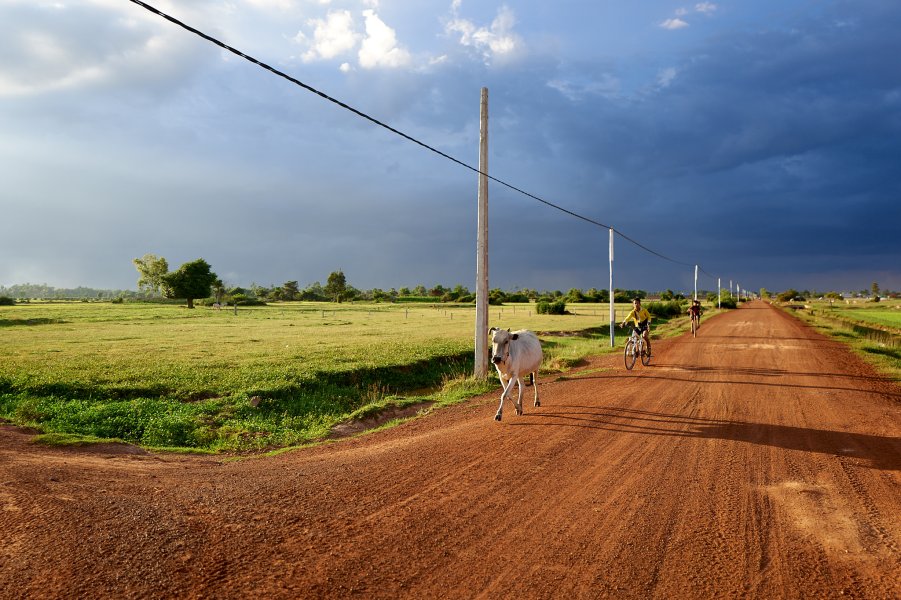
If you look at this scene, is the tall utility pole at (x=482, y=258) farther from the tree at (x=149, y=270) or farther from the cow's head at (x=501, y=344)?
the tree at (x=149, y=270)

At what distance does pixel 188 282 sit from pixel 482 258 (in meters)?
104

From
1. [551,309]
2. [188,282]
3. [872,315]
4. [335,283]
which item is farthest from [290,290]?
[872,315]

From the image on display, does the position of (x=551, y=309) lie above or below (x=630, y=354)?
above

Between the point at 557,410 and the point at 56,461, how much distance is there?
942 centimetres

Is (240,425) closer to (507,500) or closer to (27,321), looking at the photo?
(507,500)

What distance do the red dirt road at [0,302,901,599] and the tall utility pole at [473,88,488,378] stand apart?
18.8ft

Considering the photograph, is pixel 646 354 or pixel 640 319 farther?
pixel 646 354

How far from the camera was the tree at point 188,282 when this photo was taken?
338 ft

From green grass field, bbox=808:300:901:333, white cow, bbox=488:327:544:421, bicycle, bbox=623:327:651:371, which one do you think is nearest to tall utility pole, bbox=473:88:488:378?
white cow, bbox=488:327:544:421

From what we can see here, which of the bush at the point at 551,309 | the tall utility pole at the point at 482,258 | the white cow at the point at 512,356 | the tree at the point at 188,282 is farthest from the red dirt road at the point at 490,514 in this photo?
the tree at the point at 188,282

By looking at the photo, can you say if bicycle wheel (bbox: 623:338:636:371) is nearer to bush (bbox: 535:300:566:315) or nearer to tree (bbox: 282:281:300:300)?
bush (bbox: 535:300:566:315)

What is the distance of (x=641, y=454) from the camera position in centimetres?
777

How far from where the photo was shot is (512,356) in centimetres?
1072

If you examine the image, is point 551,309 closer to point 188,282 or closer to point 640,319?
point 640,319
